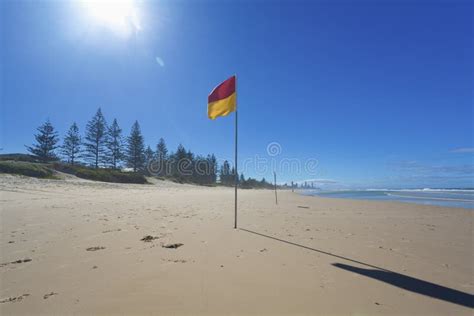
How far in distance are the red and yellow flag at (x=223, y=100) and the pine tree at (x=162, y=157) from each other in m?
54.8

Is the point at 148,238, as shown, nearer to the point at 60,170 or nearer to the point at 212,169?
the point at 60,170

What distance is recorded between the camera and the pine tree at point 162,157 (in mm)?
59875

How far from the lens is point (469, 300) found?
2648 millimetres

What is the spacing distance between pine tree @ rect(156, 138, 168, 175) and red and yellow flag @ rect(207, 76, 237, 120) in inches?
2157

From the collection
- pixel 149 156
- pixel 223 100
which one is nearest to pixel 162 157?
pixel 149 156

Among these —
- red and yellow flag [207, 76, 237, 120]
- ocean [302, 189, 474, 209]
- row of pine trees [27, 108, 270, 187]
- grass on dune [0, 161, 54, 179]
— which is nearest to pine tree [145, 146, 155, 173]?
row of pine trees [27, 108, 270, 187]

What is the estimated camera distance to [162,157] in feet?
204

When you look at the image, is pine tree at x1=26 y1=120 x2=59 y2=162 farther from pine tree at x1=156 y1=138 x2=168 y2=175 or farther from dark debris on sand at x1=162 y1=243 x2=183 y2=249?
dark debris on sand at x1=162 y1=243 x2=183 y2=249

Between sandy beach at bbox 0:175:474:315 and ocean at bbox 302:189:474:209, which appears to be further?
ocean at bbox 302:189:474:209

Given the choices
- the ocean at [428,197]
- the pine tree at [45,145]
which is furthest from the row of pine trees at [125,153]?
the ocean at [428,197]

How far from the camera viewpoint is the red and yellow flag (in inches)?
298

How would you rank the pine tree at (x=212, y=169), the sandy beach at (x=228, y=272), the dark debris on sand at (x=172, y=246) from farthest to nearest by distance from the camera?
the pine tree at (x=212, y=169) → the dark debris on sand at (x=172, y=246) → the sandy beach at (x=228, y=272)

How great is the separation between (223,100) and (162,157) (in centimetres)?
5858

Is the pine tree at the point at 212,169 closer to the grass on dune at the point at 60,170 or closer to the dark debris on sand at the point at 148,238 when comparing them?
the grass on dune at the point at 60,170
